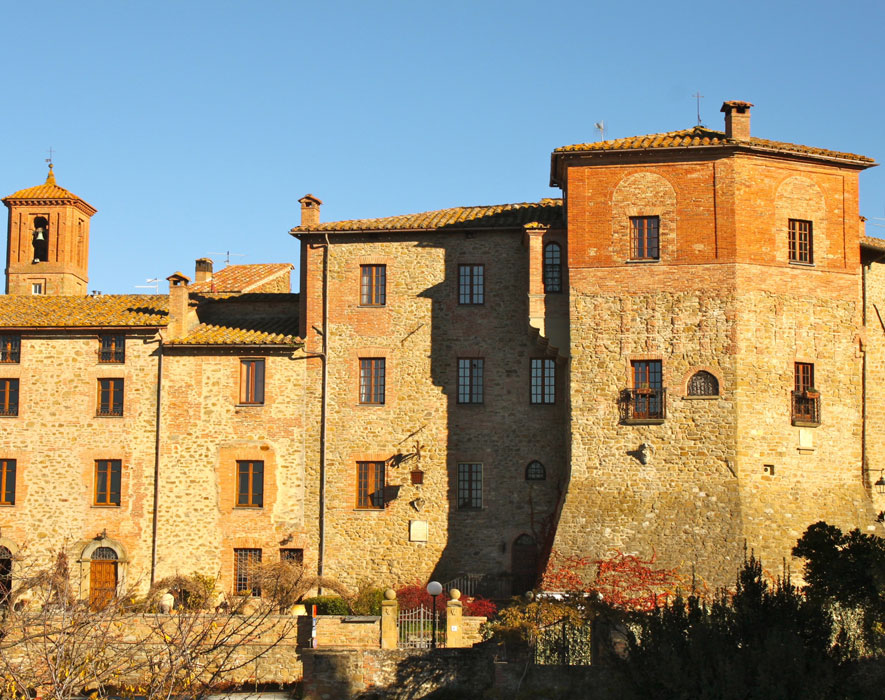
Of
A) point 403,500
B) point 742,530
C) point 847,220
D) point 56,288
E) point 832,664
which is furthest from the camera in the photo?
point 56,288

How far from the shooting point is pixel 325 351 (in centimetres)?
3403

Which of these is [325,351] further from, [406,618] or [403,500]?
[406,618]

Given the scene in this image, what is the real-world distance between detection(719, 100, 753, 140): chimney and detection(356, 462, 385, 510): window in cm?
1263

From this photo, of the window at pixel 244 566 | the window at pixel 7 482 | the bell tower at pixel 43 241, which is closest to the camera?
the window at pixel 244 566

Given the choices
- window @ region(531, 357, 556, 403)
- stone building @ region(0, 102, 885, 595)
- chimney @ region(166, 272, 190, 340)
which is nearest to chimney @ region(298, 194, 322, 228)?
stone building @ region(0, 102, 885, 595)

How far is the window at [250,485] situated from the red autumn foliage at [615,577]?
891 centimetres

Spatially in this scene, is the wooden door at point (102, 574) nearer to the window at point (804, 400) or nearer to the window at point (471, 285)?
the window at point (471, 285)

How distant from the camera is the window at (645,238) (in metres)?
30.5

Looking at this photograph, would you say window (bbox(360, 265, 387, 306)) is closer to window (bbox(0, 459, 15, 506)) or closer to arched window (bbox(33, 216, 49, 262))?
window (bbox(0, 459, 15, 506))

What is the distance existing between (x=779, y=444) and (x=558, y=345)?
5.96 metres

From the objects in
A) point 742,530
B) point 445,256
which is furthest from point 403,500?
point 742,530

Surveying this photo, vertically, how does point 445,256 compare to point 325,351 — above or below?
above

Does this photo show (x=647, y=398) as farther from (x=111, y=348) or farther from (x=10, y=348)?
(x=10, y=348)

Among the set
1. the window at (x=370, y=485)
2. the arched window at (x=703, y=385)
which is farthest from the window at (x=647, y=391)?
the window at (x=370, y=485)
